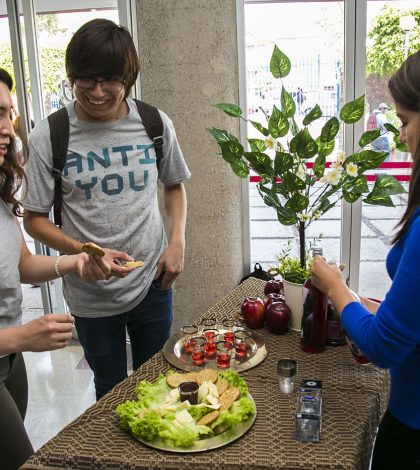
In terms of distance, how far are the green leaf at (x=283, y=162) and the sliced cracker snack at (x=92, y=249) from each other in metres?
0.71

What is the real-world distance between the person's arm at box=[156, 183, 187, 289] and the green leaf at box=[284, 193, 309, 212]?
0.44m

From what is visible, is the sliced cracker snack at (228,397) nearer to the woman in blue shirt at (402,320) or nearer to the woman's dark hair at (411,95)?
the woman in blue shirt at (402,320)

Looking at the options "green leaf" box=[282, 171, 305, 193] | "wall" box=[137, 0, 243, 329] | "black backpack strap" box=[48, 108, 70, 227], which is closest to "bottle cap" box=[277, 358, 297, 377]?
"green leaf" box=[282, 171, 305, 193]

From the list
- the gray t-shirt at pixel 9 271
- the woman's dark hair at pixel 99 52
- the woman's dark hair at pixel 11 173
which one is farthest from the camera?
the woman's dark hair at pixel 99 52

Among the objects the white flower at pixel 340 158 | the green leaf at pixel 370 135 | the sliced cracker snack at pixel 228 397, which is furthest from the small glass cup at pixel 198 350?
the green leaf at pixel 370 135

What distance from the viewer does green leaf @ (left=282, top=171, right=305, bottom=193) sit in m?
1.87

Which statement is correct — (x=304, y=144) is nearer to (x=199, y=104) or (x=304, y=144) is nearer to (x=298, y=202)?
(x=298, y=202)

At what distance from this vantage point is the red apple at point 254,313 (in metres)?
1.89

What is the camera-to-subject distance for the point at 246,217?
3.51 metres

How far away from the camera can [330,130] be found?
1.92 metres

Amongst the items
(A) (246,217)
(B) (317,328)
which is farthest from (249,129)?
(B) (317,328)

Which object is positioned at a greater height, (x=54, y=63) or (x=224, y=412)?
(x=54, y=63)

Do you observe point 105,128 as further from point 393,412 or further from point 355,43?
point 355,43

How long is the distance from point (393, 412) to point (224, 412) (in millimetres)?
409
